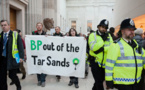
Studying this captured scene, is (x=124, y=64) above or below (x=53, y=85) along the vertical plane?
above

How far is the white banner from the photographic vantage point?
4.81 metres

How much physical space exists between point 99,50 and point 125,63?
117 cm

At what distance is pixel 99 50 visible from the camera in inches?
133

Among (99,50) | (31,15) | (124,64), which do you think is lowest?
(124,64)

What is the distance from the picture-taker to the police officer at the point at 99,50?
340 centimetres

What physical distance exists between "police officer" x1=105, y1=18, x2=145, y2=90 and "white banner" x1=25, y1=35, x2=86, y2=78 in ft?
8.16

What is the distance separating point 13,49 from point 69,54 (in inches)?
68.7

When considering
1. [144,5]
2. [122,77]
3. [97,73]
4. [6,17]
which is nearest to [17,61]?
[97,73]

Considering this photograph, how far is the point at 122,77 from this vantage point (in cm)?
226

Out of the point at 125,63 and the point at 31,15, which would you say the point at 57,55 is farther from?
the point at 31,15

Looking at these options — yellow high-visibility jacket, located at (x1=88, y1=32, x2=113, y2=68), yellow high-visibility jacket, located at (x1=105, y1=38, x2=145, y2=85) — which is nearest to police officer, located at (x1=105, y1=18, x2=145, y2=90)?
yellow high-visibility jacket, located at (x1=105, y1=38, x2=145, y2=85)

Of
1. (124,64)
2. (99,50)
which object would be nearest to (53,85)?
(99,50)

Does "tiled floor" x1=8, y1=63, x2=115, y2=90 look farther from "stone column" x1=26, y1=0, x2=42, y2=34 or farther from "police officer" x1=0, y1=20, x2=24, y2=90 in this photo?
"stone column" x1=26, y1=0, x2=42, y2=34

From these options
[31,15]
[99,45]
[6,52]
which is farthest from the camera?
[31,15]
